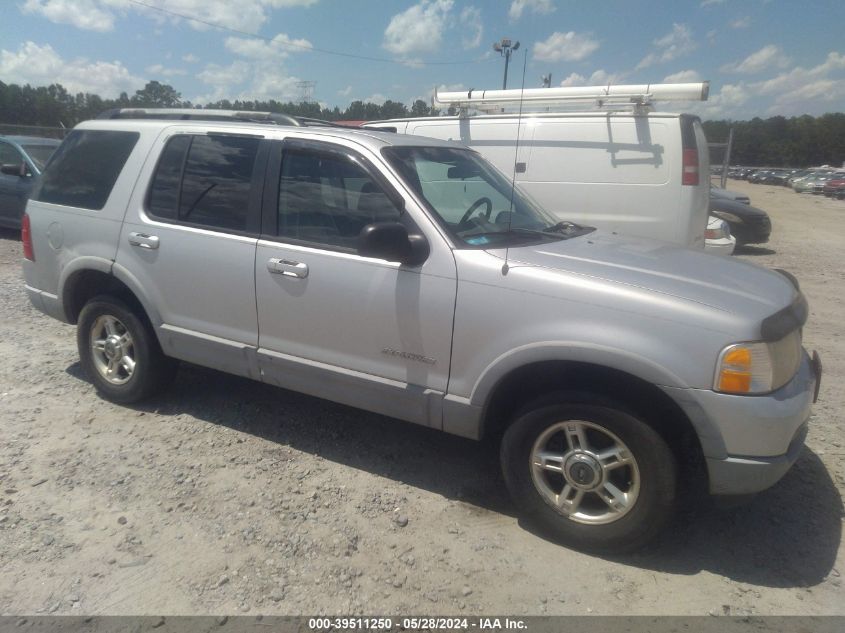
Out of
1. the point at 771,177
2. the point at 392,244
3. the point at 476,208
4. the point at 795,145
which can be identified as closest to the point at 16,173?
the point at 476,208

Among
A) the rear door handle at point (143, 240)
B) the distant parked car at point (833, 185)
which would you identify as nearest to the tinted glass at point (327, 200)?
the rear door handle at point (143, 240)

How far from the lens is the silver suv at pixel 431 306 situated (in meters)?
2.88

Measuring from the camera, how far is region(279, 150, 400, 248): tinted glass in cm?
366

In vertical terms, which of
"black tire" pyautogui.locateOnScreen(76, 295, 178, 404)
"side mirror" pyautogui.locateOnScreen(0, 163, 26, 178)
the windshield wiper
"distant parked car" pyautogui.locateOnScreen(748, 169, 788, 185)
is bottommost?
"distant parked car" pyautogui.locateOnScreen(748, 169, 788, 185)

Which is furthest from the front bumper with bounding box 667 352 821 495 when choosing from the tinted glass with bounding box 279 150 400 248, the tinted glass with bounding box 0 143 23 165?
the tinted glass with bounding box 0 143 23 165

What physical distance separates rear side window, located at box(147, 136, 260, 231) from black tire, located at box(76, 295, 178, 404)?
0.77 meters

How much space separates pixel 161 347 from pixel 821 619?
393cm

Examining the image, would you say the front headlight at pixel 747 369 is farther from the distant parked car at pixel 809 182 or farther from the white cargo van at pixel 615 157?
the distant parked car at pixel 809 182

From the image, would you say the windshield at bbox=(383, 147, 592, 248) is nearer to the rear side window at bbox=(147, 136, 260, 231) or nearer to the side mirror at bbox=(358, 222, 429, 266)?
the side mirror at bbox=(358, 222, 429, 266)

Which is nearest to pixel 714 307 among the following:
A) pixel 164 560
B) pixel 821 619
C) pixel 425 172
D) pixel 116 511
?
pixel 821 619

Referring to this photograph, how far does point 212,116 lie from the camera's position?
4.61 m

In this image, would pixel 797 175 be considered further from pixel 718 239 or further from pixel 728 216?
pixel 718 239

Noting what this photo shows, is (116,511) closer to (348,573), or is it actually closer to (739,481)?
(348,573)

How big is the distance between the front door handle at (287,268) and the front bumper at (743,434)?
204 cm
